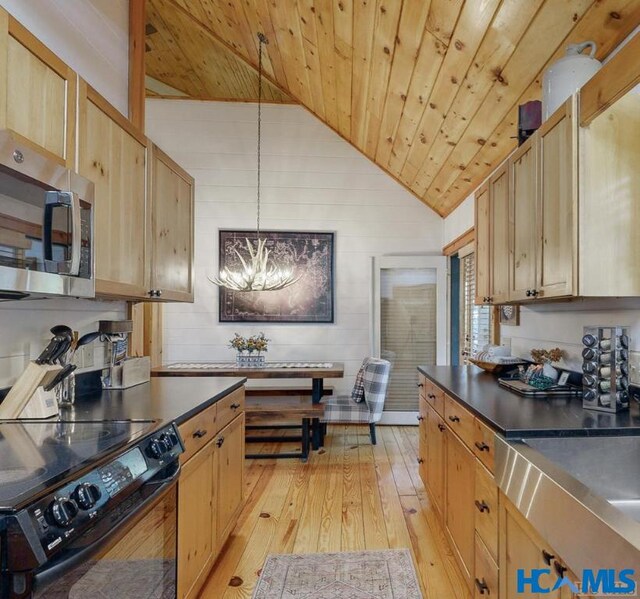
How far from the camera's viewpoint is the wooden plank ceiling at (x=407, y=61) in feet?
6.44

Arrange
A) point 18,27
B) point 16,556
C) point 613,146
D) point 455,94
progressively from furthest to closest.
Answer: point 455,94, point 613,146, point 18,27, point 16,556

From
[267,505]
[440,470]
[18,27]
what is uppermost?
[18,27]

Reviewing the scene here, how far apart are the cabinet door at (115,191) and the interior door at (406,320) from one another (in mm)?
3095

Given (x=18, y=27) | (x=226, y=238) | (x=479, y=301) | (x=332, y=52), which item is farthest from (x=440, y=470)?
(x=226, y=238)

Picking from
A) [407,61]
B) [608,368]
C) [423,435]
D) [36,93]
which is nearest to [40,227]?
[36,93]

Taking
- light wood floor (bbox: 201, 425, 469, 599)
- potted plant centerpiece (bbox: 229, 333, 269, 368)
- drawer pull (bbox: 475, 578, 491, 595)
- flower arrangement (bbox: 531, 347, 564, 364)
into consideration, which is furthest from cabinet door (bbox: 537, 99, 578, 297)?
→ potted plant centerpiece (bbox: 229, 333, 269, 368)

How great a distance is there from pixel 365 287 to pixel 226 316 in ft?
5.48

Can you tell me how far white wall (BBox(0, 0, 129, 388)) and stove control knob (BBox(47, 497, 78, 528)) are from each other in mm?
1026

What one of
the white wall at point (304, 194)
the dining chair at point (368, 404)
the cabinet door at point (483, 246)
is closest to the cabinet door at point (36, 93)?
the cabinet door at point (483, 246)

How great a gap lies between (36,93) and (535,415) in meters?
2.18

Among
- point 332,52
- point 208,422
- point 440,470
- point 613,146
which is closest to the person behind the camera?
point 613,146

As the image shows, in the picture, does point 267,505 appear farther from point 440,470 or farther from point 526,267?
point 526,267

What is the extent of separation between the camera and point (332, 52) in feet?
10.5

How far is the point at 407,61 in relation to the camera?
104 inches
